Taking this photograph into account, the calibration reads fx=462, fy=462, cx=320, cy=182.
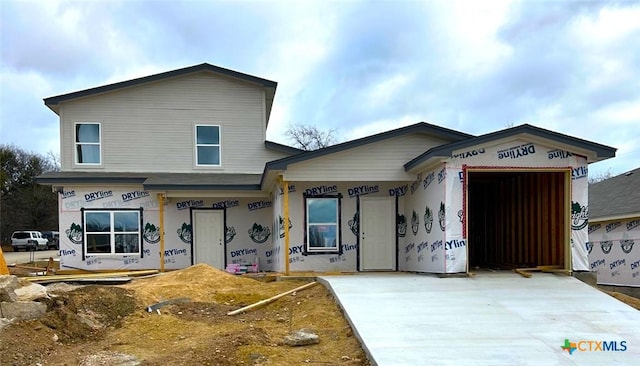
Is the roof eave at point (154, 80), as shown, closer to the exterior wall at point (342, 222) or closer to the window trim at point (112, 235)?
the window trim at point (112, 235)

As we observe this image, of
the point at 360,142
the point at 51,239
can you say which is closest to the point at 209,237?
the point at 360,142

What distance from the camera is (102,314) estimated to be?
26.9ft

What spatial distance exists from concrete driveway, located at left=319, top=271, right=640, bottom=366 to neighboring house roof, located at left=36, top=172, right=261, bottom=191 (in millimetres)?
5894

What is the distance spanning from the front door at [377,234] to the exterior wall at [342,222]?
0.62 ft

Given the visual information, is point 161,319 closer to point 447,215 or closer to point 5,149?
point 447,215

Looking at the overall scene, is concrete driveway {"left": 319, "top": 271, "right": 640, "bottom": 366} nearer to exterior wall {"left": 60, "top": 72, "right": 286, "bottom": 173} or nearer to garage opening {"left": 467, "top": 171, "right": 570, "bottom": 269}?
garage opening {"left": 467, "top": 171, "right": 570, "bottom": 269}

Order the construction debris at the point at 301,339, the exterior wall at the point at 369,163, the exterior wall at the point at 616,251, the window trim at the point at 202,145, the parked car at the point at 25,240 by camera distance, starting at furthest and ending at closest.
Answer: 1. the parked car at the point at 25,240
2. the window trim at the point at 202,145
3. the exterior wall at the point at 616,251
4. the exterior wall at the point at 369,163
5. the construction debris at the point at 301,339

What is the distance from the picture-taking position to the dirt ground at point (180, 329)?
5.88 metres

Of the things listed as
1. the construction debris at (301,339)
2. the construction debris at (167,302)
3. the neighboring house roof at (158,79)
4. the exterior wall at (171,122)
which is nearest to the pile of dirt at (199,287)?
the construction debris at (167,302)

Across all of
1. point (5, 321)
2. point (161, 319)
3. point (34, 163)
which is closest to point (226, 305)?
point (161, 319)

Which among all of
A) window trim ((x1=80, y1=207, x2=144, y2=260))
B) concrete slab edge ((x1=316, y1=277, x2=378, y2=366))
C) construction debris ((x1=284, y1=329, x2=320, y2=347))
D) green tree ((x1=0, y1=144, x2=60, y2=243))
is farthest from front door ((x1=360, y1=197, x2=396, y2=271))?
green tree ((x1=0, y1=144, x2=60, y2=243))

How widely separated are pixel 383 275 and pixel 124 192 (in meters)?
9.05

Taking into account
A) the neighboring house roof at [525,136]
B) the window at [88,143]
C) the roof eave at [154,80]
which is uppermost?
the roof eave at [154,80]

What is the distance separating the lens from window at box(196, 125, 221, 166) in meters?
16.3
